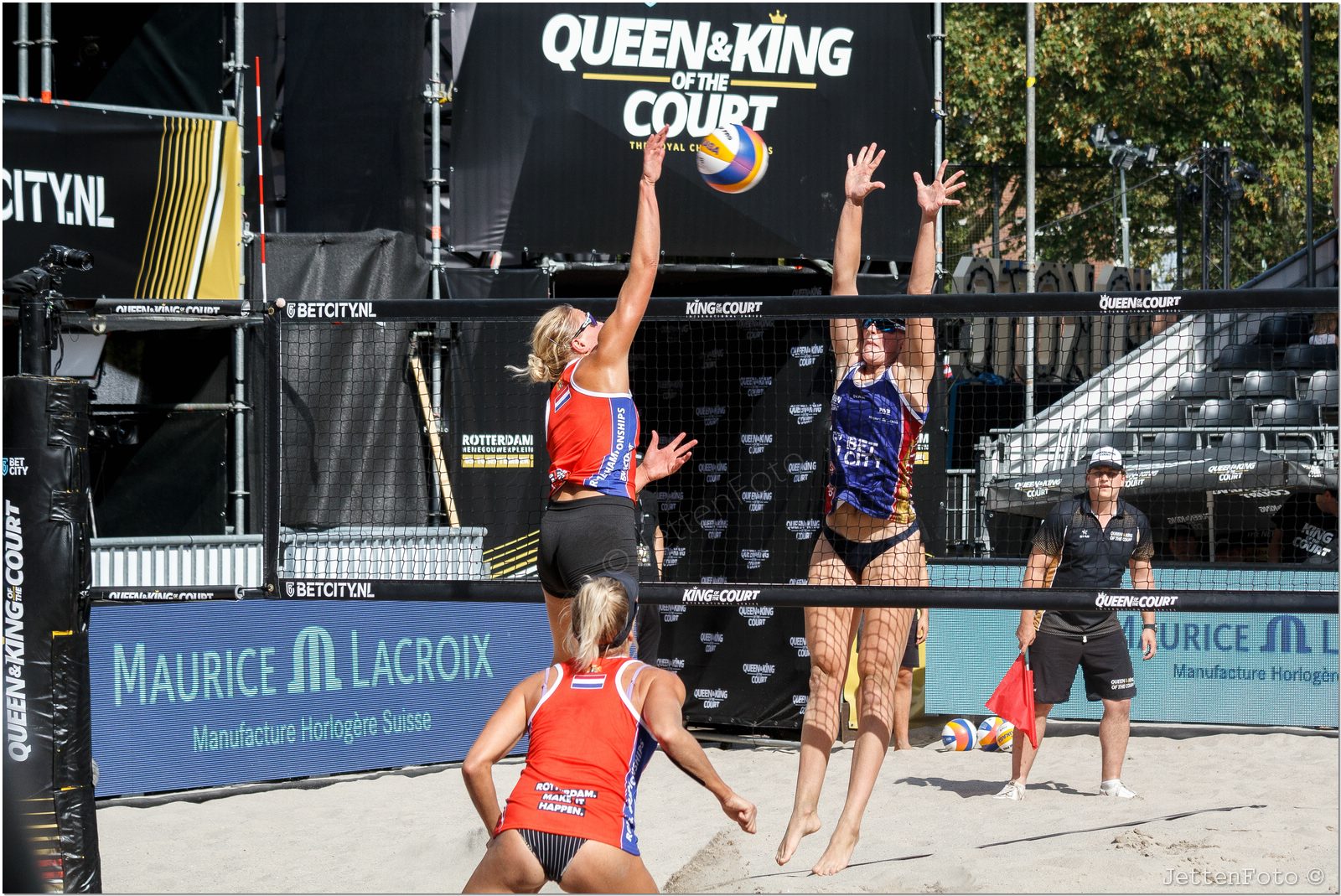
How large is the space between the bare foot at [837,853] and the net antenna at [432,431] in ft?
14.0

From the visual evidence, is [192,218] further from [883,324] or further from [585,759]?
[585,759]

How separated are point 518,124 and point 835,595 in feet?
17.6

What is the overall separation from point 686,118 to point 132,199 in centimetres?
387

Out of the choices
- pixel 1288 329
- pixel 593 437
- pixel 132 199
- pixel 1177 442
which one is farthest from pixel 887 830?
pixel 1288 329

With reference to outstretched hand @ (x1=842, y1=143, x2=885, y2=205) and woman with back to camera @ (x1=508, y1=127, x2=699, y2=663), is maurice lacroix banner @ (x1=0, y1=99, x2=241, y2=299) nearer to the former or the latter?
woman with back to camera @ (x1=508, y1=127, x2=699, y2=663)

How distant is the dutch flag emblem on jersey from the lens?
414 centimetres

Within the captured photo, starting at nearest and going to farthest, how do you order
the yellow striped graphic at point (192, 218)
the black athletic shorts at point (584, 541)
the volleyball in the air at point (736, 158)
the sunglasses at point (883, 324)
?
the black athletic shorts at point (584, 541), the sunglasses at point (883, 324), the yellow striped graphic at point (192, 218), the volleyball in the air at point (736, 158)

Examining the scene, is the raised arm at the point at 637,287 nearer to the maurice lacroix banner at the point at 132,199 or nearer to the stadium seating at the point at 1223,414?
the maurice lacroix banner at the point at 132,199

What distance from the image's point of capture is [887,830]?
7102 millimetres

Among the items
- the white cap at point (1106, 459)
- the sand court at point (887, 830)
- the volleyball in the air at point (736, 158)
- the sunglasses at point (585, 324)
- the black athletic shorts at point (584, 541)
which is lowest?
the sand court at point (887, 830)

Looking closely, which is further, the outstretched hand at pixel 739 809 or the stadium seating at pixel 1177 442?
the stadium seating at pixel 1177 442

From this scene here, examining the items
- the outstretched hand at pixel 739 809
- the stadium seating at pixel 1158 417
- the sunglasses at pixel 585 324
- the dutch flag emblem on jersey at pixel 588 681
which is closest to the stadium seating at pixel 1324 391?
the stadium seating at pixel 1158 417

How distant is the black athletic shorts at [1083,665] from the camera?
7730 millimetres

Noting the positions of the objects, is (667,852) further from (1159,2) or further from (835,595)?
(1159,2)
